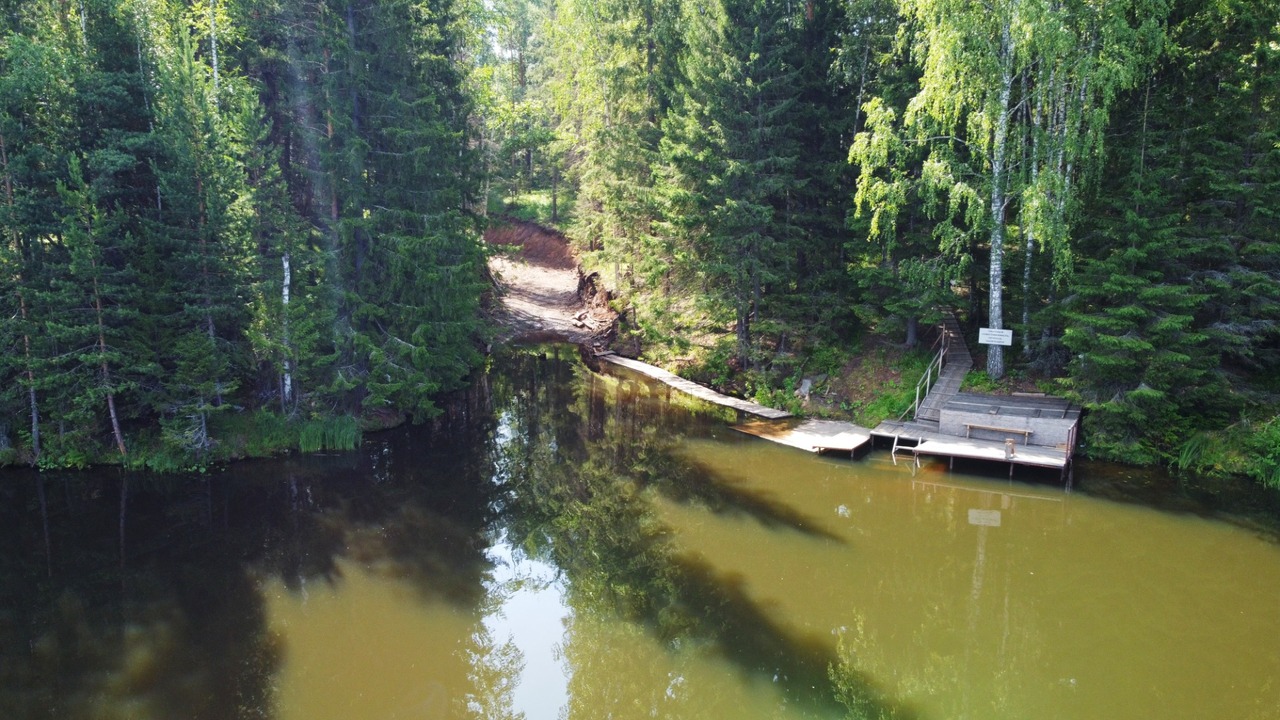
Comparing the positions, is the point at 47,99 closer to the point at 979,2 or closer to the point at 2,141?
the point at 2,141

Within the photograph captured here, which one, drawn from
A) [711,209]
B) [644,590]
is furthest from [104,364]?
[711,209]

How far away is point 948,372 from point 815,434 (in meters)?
4.40

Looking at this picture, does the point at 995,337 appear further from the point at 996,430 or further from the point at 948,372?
the point at 996,430

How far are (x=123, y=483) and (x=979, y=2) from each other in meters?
22.1

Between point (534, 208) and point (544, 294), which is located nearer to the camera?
point (544, 294)

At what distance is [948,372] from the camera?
19.2 meters

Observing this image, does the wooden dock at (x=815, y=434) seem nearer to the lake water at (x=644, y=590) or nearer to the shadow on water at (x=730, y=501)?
the lake water at (x=644, y=590)

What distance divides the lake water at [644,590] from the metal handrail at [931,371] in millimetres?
2098

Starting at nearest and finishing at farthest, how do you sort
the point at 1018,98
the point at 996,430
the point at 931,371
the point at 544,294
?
the point at 996,430 < the point at 1018,98 < the point at 931,371 < the point at 544,294

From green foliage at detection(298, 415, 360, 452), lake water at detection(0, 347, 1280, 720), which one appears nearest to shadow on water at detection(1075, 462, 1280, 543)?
lake water at detection(0, 347, 1280, 720)

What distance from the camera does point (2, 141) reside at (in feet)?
45.2

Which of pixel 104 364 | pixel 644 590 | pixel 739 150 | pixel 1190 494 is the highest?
pixel 739 150

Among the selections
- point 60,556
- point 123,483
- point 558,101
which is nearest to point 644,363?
point 558,101

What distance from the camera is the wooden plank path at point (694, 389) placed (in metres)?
19.8
